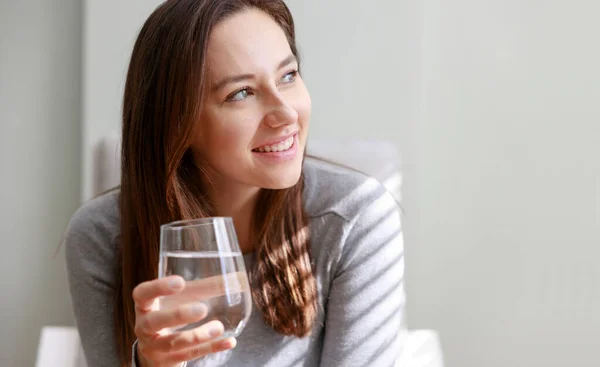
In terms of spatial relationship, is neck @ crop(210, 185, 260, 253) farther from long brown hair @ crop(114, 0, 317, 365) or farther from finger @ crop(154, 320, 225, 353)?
finger @ crop(154, 320, 225, 353)

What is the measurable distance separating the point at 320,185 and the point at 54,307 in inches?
61.3

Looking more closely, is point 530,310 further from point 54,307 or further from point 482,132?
point 54,307

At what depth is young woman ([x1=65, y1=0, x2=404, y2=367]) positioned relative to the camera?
1296mm

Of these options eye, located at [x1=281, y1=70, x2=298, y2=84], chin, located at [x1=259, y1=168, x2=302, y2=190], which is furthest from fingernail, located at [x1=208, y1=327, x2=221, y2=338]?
eye, located at [x1=281, y1=70, x2=298, y2=84]

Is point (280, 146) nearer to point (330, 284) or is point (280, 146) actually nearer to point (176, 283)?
point (330, 284)

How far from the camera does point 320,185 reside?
1.60 m

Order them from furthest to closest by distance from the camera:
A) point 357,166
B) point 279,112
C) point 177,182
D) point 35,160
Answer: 1. point 35,160
2. point 357,166
3. point 177,182
4. point 279,112

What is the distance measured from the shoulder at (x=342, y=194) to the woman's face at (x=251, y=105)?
0.83ft

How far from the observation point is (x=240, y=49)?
1.29 m

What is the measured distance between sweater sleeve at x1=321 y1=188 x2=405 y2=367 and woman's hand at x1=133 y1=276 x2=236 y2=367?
57 cm

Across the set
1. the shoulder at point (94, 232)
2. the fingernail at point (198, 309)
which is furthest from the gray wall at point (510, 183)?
the fingernail at point (198, 309)

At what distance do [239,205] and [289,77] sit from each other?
306 millimetres

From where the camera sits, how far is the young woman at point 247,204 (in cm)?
130

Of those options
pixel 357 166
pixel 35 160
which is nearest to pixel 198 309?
A: pixel 357 166
